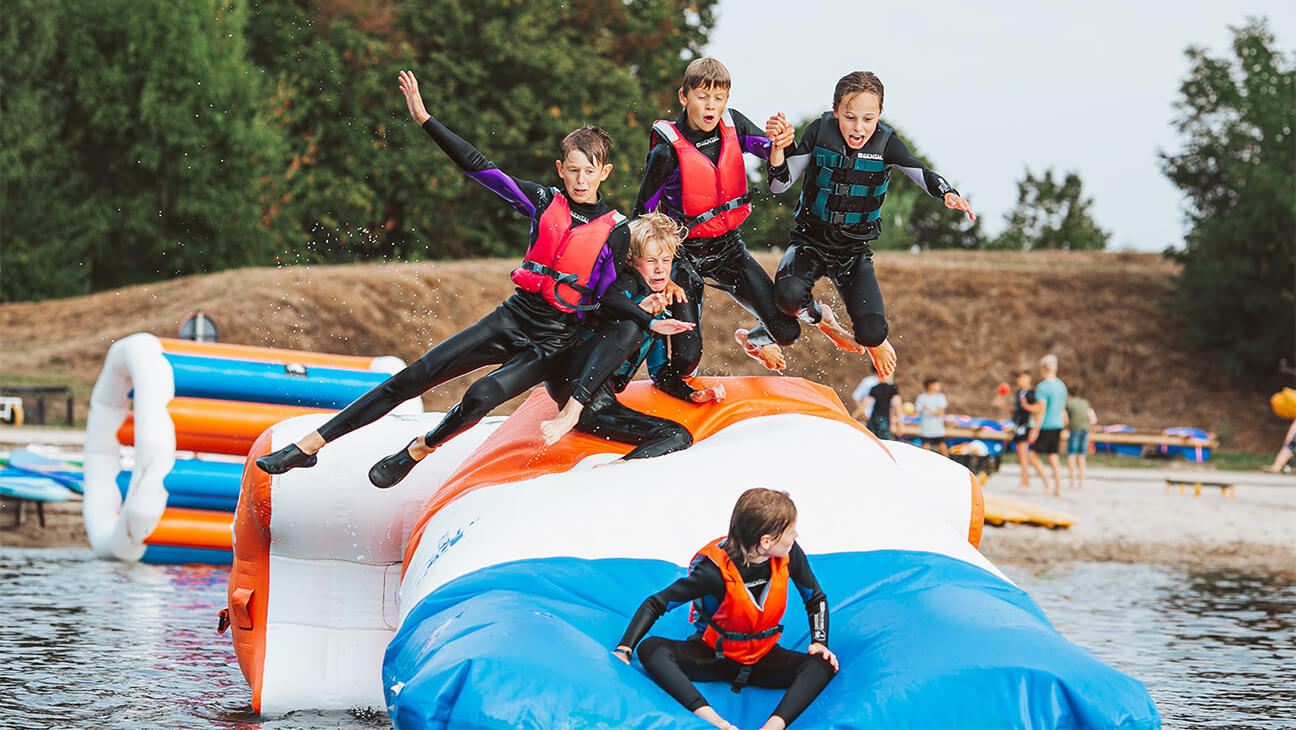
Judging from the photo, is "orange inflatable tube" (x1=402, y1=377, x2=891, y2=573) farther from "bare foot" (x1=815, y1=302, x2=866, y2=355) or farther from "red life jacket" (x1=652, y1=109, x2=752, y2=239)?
"red life jacket" (x1=652, y1=109, x2=752, y2=239)

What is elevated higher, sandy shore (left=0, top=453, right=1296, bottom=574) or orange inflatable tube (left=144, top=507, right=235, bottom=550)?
orange inflatable tube (left=144, top=507, right=235, bottom=550)

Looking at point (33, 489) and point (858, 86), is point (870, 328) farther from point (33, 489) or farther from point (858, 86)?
point (33, 489)

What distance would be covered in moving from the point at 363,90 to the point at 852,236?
2283 centimetres

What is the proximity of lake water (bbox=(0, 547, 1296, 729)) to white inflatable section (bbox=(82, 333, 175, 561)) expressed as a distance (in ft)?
0.87

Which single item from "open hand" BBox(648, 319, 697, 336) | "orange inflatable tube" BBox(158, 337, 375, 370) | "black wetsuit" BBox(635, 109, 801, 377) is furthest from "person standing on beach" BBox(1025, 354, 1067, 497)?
"open hand" BBox(648, 319, 697, 336)

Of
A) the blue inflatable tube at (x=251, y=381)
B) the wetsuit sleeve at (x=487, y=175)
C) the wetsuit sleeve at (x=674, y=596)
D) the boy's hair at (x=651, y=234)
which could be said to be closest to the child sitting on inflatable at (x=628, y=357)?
the boy's hair at (x=651, y=234)

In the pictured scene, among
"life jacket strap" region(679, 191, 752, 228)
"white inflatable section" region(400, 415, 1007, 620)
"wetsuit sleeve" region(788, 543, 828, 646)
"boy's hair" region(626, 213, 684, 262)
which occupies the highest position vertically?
"life jacket strap" region(679, 191, 752, 228)

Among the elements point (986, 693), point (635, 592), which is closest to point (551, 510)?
point (635, 592)

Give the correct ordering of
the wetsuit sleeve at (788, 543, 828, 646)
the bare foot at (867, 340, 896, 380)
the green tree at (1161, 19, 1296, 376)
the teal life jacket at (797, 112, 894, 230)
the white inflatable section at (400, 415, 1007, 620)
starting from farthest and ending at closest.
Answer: the green tree at (1161, 19, 1296, 376) → the bare foot at (867, 340, 896, 380) → the teal life jacket at (797, 112, 894, 230) → the white inflatable section at (400, 415, 1007, 620) → the wetsuit sleeve at (788, 543, 828, 646)

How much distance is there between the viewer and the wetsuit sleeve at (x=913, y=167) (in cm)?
583

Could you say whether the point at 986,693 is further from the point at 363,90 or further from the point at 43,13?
the point at 43,13

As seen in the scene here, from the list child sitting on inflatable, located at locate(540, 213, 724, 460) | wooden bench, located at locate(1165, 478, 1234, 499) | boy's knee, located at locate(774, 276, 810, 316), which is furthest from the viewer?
wooden bench, located at locate(1165, 478, 1234, 499)

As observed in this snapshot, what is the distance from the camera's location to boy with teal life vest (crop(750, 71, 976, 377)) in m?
5.73

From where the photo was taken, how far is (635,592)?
4.42m
